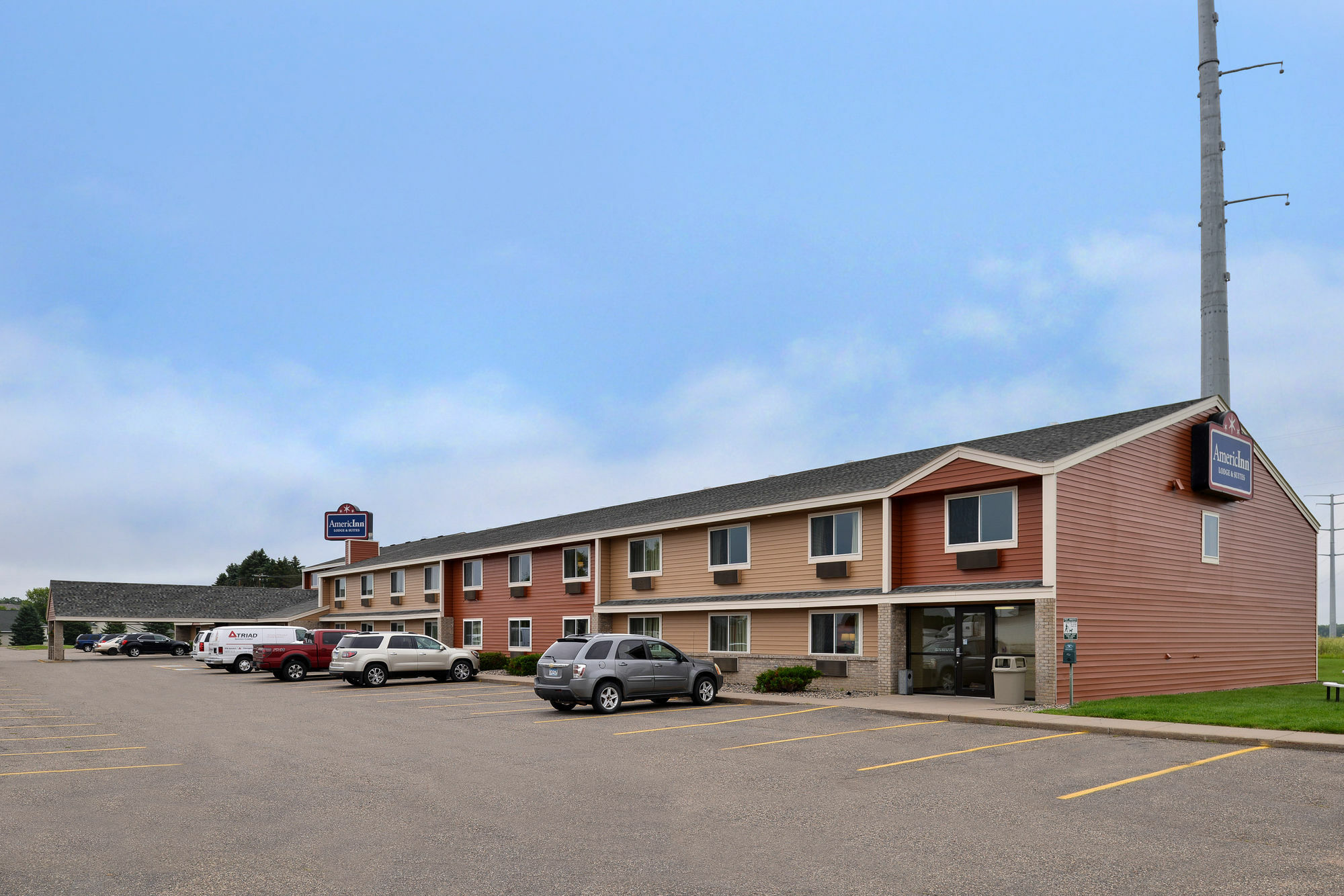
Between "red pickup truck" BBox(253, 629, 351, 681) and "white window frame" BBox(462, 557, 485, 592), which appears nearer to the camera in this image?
"red pickup truck" BBox(253, 629, 351, 681)

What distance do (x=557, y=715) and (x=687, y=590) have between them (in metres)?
12.5

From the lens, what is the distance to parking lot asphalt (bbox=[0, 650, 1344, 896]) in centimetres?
793

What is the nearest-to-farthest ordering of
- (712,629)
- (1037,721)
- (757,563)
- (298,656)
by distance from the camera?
(1037,721) → (757,563) → (712,629) → (298,656)

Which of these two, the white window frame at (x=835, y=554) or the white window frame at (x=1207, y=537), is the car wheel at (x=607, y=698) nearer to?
the white window frame at (x=835, y=554)

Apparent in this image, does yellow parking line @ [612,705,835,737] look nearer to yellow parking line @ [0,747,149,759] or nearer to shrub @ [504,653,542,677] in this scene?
yellow parking line @ [0,747,149,759]

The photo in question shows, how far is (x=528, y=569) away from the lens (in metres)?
43.0

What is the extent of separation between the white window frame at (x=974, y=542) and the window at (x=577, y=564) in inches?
648

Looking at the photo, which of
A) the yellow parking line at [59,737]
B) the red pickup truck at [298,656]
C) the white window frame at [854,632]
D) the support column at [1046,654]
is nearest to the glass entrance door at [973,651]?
the support column at [1046,654]

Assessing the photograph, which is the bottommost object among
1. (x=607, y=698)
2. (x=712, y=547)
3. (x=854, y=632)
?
(x=607, y=698)

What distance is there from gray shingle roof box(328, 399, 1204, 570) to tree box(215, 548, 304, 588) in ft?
298

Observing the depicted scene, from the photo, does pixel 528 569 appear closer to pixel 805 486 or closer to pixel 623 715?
pixel 805 486

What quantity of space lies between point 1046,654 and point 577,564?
20854 millimetres

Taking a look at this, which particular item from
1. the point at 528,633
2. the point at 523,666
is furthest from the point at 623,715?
the point at 528,633

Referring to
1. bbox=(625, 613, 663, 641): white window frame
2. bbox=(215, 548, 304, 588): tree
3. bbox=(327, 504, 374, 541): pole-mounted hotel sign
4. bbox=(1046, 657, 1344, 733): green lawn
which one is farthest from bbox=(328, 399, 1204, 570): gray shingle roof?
bbox=(215, 548, 304, 588): tree
